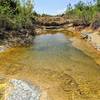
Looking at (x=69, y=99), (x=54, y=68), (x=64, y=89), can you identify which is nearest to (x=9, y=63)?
(x=54, y=68)

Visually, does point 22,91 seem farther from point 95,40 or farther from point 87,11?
point 87,11

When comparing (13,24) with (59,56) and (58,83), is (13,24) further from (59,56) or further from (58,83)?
(58,83)

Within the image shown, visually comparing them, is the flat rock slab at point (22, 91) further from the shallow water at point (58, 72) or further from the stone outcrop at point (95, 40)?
the stone outcrop at point (95, 40)

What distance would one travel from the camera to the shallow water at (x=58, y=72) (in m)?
16.3

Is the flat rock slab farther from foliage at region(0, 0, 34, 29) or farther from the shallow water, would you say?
foliage at region(0, 0, 34, 29)

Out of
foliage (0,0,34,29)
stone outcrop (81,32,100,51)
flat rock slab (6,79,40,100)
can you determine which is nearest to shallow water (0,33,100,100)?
flat rock slab (6,79,40,100)

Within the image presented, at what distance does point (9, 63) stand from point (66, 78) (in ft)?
22.5

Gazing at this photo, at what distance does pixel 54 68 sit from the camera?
22562mm

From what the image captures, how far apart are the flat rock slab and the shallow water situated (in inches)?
34.8

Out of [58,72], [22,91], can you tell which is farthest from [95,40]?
[22,91]

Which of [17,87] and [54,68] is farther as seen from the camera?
[54,68]

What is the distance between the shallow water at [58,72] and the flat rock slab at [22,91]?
0.88m

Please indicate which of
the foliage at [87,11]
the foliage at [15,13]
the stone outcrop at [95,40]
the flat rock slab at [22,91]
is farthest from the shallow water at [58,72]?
the foliage at [87,11]

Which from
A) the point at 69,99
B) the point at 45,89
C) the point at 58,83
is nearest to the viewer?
the point at 69,99
